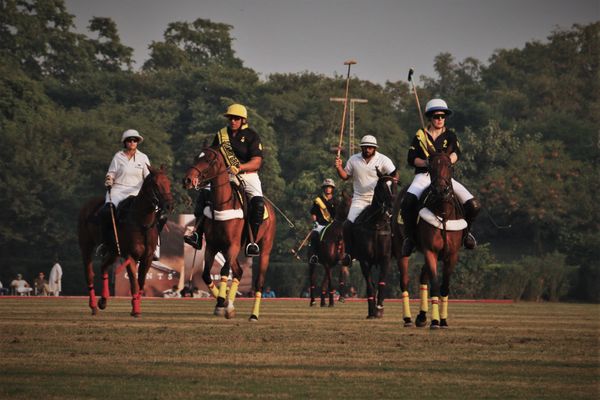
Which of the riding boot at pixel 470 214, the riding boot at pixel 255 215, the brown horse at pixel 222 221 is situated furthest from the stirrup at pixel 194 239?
the riding boot at pixel 470 214

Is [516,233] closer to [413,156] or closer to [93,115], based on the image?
[93,115]

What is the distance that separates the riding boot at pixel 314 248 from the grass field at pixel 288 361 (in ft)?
42.7

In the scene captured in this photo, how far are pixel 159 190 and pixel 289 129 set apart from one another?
71.5 m

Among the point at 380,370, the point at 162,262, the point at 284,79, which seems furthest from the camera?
the point at 284,79

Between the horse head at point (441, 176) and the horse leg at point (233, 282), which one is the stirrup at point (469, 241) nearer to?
the horse head at point (441, 176)

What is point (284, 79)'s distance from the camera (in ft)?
328

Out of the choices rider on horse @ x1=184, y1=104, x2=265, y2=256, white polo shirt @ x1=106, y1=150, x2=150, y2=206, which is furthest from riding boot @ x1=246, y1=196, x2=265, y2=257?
white polo shirt @ x1=106, y1=150, x2=150, y2=206

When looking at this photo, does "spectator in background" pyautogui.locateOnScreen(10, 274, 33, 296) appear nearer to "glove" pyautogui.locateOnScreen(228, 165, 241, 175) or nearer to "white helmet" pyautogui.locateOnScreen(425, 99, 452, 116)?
"glove" pyautogui.locateOnScreen(228, 165, 241, 175)

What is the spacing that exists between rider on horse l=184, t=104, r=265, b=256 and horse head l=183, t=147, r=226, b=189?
560 millimetres

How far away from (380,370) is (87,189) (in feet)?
200

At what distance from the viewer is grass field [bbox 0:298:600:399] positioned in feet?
35.4

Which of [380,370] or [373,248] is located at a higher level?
[373,248]

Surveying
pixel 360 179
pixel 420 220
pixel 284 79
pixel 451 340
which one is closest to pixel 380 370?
pixel 451 340

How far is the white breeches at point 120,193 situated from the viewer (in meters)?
22.1
